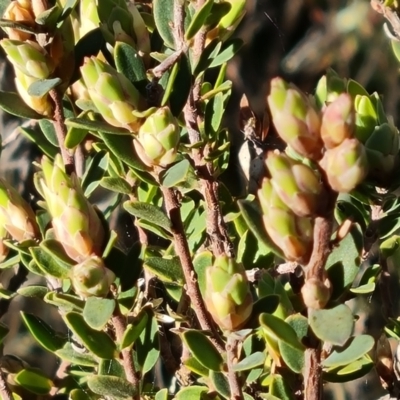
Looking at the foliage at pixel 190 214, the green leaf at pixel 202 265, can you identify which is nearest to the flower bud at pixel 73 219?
the foliage at pixel 190 214

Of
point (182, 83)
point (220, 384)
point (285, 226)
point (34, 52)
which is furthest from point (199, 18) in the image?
point (220, 384)

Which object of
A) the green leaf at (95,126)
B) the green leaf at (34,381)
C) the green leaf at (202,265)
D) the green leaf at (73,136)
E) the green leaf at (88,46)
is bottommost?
the green leaf at (34,381)

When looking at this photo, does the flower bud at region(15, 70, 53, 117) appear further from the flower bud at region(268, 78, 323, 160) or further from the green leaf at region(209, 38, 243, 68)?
the flower bud at region(268, 78, 323, 160)

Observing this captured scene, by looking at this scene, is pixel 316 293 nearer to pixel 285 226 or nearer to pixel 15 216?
pixel 285 226

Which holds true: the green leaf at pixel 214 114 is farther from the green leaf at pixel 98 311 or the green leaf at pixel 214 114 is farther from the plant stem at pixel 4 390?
Result: the plant stem at pixel 4 390

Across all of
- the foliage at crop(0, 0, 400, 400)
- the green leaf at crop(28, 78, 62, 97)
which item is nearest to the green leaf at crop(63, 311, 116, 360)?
the foliage at crop(0, 0, 400, 400)
